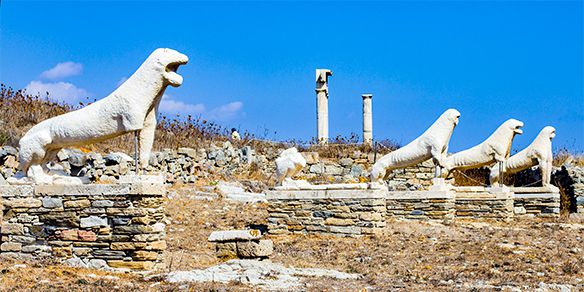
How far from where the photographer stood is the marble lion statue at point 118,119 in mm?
8773

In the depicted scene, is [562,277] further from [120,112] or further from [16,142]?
[16,142]

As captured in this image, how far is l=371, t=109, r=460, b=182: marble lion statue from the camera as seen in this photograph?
15883mm

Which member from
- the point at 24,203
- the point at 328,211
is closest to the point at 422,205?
the point at 328,211

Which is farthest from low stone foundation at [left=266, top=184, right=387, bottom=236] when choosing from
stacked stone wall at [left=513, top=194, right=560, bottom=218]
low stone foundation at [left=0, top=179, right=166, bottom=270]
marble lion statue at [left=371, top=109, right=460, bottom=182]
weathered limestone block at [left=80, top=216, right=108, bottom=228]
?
stacked stone wall at [left=513, top=194, right=560, bottom=218]

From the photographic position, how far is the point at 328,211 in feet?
43.8

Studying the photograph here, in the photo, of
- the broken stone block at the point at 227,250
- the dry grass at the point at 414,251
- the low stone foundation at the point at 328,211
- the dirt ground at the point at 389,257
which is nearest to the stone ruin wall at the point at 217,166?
the dry grass at the point at 414,251

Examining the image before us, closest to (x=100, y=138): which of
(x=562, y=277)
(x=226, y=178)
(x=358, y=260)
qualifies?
(x=358, y=260)

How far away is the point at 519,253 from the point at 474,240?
1691 millimetres

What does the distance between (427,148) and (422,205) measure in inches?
53.0

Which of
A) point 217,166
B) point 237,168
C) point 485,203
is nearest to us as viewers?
point 485,203

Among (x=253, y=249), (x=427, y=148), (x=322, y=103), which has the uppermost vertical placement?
(x=322, y=103)

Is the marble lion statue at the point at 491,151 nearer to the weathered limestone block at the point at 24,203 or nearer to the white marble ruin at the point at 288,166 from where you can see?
the white marble ruin at the point at 288,166

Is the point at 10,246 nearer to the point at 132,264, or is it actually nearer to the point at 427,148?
the point at 132,264

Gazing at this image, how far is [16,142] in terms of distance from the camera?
1539 cm
